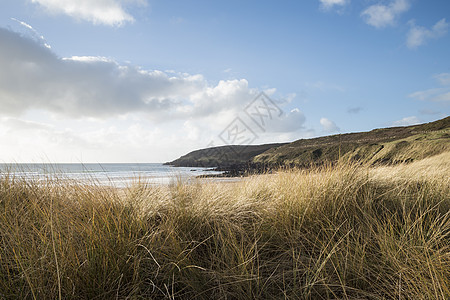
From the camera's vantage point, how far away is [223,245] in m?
2.29

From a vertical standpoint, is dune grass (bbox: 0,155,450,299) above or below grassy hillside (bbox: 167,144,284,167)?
below

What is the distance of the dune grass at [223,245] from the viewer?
1.82 m

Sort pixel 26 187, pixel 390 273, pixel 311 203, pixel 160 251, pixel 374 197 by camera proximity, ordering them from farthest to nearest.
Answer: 1. pixel 374 197
2. pixel 26 187
3. pixel 311 203
4. pixel 160 251
5. pixel 390 273

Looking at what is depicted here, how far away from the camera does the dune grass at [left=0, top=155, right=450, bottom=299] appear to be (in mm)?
1819

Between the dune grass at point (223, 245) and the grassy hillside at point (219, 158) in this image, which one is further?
the grassy hillside at point (219, 158)

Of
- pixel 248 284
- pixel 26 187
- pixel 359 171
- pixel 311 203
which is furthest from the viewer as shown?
pixel 359 171

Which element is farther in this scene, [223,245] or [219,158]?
[219,158]

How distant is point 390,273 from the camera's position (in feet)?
6.88

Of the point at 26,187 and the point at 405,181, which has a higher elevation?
the point at 26,187

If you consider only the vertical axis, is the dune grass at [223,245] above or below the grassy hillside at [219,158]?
below

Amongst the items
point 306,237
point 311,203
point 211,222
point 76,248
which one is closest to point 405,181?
point 311,203

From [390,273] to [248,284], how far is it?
1.17 meters

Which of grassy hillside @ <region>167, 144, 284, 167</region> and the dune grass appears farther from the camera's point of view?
grassy hillside @ <region>167, 144, 284, 167</region>

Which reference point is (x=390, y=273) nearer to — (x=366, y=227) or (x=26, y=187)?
(x=366, y=227)
